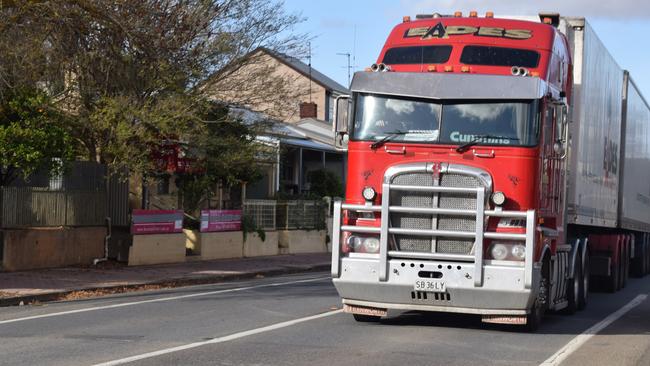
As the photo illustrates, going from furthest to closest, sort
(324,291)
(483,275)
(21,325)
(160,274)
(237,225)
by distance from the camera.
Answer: (237,225) → (160,274) → (324,291) → (21,325) → (483,275)

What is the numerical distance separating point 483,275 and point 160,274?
41.0ft

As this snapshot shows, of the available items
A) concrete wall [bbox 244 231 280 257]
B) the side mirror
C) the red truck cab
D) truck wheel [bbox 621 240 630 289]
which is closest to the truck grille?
the red truck cab

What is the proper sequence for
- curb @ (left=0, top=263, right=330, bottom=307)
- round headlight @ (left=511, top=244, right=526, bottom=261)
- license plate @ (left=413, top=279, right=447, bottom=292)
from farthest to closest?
curb @ (left=0, top=263, right=330, bottom=307)
license plate @ (left=413, top=279, right=447, bottom=292)
round headlight @ (left=511, top=244, right=526, bottom=261)

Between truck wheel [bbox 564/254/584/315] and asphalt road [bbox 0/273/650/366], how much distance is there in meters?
0.22

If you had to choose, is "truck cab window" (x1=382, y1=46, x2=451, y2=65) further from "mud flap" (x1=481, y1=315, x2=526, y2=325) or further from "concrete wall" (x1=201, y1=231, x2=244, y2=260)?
"concrete wall" (x1=201, y1=231, x2=244, y2=260)

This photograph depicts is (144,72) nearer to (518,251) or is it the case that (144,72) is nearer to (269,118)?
(269,118)

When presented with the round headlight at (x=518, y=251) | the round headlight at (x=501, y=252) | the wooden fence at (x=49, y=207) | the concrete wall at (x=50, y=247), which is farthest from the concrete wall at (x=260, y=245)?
the round headlight at (x=518, y=251)

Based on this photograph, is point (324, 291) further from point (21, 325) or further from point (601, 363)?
point (601, 363)

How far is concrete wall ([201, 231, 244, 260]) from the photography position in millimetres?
29047

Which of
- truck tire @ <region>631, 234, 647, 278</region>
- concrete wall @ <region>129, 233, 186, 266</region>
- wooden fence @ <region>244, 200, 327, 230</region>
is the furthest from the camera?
wooden fence @ <region>244, 200, 327, 230</region>

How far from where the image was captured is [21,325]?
13.6 meters

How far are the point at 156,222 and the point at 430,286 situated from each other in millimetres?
14952

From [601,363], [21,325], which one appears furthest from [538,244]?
[21,325]

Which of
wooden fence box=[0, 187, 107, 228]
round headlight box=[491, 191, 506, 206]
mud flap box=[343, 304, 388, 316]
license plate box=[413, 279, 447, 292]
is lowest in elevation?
mud flap box=[343, 304, 388, 316]
